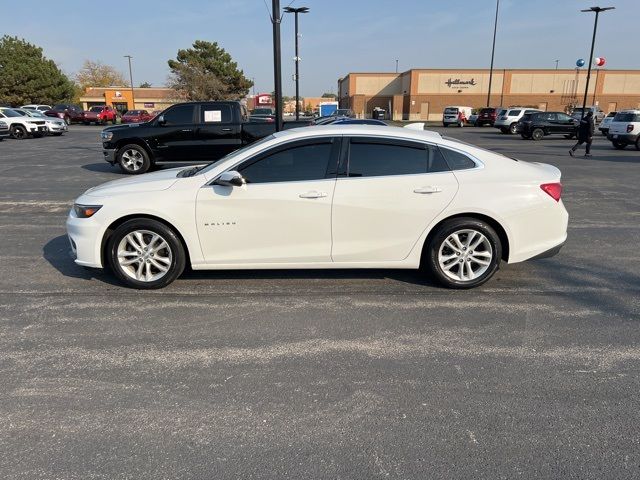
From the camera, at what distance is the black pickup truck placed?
12234 millimetres

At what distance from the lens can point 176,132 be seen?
12289 mm

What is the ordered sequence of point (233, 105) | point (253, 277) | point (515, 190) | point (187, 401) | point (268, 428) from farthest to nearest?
point (233, 105) → point (253, 277) → point (515, 190) → point (187, 401) → point (268, 428)

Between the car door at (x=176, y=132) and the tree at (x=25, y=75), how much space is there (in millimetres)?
53408

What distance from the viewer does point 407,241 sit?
460 cm

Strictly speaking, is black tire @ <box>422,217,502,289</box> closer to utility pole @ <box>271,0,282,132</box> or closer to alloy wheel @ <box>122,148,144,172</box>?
utility pole @ <box>271,0,282,132</box>

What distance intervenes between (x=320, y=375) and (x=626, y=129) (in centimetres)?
2194

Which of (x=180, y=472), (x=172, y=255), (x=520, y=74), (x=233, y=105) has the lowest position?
(x=180, y=472)

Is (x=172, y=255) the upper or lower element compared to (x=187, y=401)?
upper

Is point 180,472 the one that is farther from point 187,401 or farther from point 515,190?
point 515,190

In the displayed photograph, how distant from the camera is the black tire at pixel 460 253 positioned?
15.0 ft

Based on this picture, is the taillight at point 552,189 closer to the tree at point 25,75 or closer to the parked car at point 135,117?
the parked car at point 135,117

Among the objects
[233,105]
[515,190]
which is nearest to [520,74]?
[233,105]

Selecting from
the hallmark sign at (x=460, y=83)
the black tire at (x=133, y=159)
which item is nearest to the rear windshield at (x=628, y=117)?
the black tire at (x=133, y=159)

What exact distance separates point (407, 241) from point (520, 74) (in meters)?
65.5
